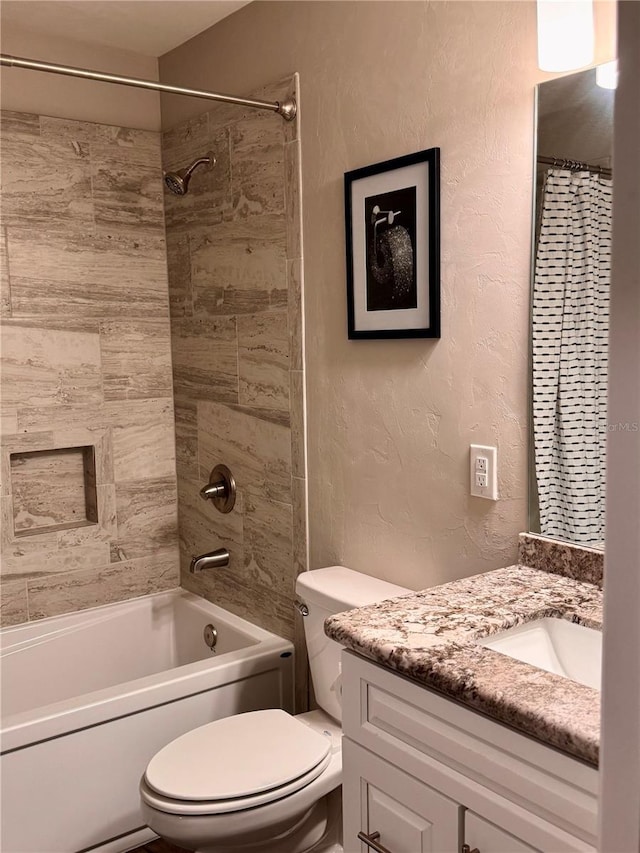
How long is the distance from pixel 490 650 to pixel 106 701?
132 centimetres

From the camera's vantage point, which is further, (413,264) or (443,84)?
(413,264)

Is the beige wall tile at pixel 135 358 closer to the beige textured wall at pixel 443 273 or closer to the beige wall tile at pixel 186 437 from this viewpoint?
the beige wall tile at pixel 186 437

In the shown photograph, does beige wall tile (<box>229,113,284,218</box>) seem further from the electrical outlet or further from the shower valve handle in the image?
the electrical outlet

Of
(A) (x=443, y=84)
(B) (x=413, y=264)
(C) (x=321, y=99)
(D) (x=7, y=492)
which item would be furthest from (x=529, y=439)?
(D) (x=7, y=492)

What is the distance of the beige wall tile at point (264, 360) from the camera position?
248cm

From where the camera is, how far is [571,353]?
1.61 meters

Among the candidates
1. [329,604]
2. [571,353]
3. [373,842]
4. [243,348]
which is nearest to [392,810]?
[373,842]

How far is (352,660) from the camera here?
1.42 metres

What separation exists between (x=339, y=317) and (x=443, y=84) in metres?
0.68

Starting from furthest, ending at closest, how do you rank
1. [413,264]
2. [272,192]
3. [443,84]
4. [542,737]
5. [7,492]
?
[7,492] < [272,192] < [413,264] < [443,84] < [542,737]

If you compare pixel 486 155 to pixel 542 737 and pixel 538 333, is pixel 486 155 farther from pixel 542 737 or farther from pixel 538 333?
pixel 542 737

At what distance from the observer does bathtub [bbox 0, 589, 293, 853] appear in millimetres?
2109

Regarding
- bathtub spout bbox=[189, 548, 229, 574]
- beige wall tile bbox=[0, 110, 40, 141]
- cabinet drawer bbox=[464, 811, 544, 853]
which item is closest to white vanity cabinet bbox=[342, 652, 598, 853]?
cabinet drawer bbox=[464, 811, 544, 853]

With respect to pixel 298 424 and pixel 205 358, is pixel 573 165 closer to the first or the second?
pixel 298 424
